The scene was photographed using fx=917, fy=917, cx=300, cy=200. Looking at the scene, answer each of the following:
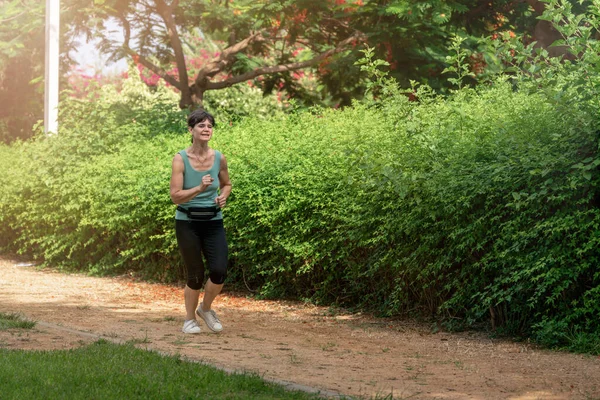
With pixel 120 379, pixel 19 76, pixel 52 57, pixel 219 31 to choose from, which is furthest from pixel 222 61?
pixel 120 379

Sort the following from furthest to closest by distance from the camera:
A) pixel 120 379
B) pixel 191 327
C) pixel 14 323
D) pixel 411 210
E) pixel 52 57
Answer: pixel 52 57, pixel 411 210, pixel 191 327, pixel 14 323, pixel 120 379

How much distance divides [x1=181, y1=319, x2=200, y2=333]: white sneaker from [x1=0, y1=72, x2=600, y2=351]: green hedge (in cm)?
203

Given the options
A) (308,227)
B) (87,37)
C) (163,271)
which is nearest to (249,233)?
(308,227)

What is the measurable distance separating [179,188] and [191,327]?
4.43 ft

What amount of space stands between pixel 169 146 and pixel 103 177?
4.04 feet

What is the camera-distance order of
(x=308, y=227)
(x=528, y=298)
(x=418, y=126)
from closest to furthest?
(x=528, y=298) < (x=418, y=126) < (x=308, y=227)

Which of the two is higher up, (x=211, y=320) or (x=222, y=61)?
(x=222, y=61)

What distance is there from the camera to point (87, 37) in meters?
21.2

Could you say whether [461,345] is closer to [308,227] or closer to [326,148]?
[308,227]

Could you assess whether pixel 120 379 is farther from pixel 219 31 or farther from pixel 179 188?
pixel 219 31

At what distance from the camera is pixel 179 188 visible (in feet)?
27.3

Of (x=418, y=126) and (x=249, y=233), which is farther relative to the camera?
(x=249, y=233)

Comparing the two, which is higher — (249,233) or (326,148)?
(326,148)

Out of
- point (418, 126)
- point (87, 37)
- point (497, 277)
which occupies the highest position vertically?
point (87, 37)
